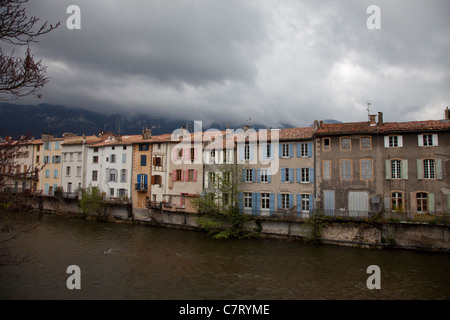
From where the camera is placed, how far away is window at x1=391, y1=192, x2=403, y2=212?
84.7ft

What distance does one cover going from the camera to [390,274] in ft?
63.2

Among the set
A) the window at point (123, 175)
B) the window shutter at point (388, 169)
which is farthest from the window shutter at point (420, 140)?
the window at point (123, 175)

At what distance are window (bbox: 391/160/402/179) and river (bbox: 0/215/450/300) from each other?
6.48 m

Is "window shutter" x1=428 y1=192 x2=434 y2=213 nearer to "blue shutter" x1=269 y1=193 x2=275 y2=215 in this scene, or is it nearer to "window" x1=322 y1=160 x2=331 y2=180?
"window" x1=322 y1=160 x2=331 y2=180

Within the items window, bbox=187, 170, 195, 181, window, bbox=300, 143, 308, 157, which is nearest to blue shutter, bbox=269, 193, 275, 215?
window, bbox=300, 143, 308, 157

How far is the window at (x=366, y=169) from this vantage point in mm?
27031

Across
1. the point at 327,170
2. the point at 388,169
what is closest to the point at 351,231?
the point at 327,170

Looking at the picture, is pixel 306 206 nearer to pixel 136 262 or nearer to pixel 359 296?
pixel 359 296

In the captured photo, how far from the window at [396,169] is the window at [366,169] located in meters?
1.78

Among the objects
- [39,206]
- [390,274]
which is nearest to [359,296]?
[390,274]

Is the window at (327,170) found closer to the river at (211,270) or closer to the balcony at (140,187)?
the river at (211,270)

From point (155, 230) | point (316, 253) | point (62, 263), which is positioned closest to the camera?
point (62, 263)

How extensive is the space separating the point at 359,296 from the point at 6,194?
17.0m

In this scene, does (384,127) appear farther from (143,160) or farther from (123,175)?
(123,175)
